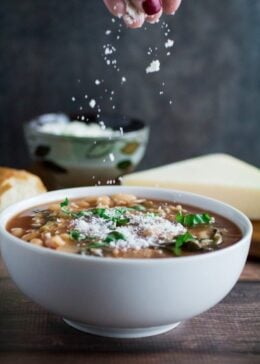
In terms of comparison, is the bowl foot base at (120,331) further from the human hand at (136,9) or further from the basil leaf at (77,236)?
the human hand at (136,9)

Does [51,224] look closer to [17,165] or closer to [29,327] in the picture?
[29,327]

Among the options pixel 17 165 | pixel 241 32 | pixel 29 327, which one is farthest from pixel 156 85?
pixel 29 327

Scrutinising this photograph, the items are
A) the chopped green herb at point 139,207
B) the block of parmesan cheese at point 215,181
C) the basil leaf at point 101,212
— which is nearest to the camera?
the basil leaf at point 101,212

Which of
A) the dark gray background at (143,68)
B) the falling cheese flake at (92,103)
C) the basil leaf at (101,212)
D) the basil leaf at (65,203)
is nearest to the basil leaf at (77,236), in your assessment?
the basil leaf at (101,212)

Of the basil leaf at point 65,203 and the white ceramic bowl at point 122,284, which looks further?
the basil leaf at point 65,203

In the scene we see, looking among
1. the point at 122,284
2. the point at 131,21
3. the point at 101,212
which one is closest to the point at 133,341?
the point at 122,284

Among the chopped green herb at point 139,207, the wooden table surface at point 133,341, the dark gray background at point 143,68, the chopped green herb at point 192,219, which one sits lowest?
the dark gray background at point 143,68
